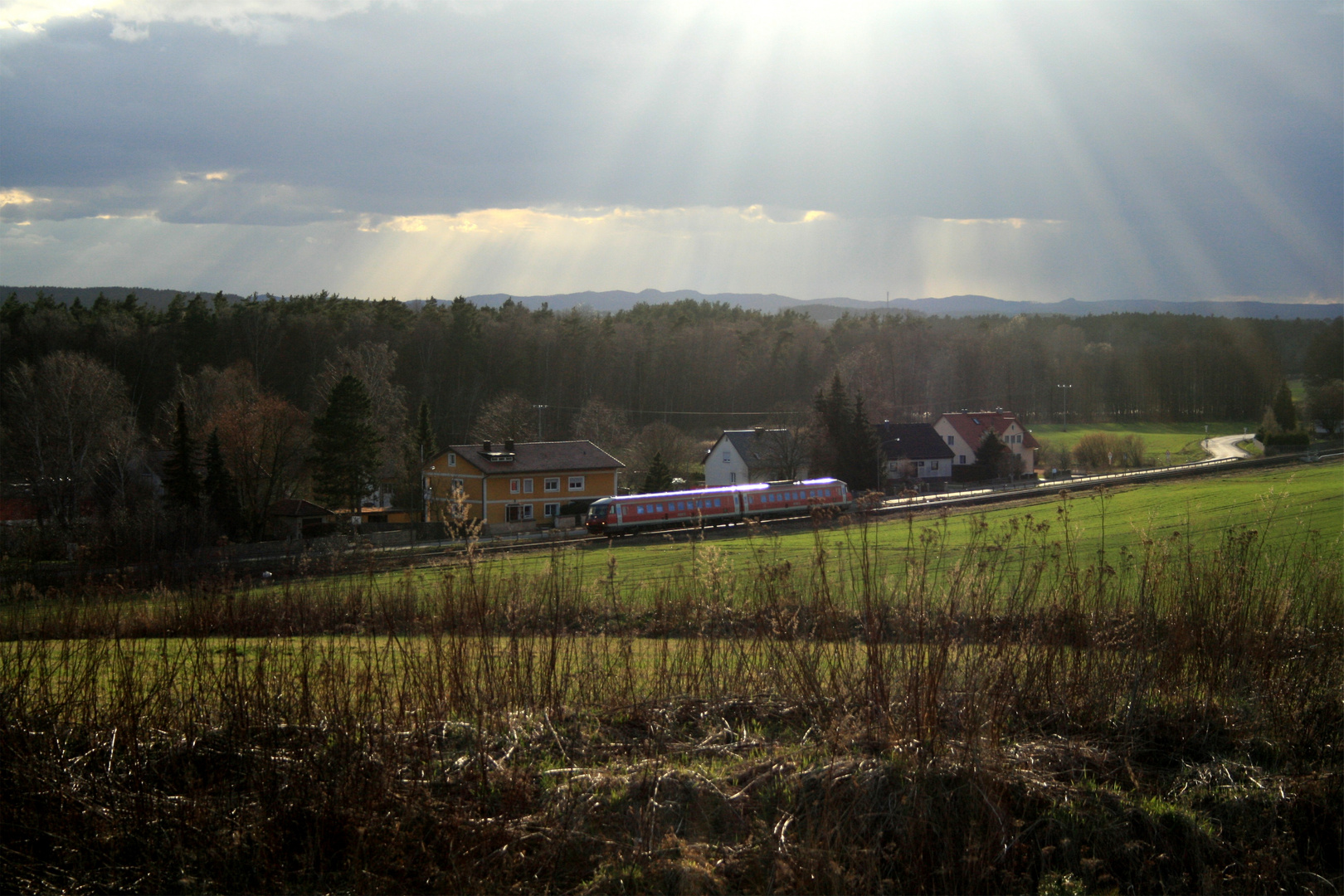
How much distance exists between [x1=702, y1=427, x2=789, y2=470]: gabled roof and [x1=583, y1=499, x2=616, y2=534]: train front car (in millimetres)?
18307

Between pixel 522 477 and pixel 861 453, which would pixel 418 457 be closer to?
pixel 522 477

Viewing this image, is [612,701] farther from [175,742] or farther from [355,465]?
[355,465]

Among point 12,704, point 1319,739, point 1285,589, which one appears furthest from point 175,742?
point 1285,589

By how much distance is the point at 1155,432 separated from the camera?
218 feet

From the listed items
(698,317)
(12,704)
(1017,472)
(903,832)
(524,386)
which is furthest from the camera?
(698,317)

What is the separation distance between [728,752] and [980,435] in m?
56.6

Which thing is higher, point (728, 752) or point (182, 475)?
point (728, 752)

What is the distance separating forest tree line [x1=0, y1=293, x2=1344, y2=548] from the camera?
168ft

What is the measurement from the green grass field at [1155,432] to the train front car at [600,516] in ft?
116

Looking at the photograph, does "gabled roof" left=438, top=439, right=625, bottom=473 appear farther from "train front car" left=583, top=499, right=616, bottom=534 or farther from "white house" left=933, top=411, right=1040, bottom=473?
"white house" left=933, top=411, right=1040, bottom=473

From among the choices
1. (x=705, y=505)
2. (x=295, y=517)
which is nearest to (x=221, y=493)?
(x=295, y=517)

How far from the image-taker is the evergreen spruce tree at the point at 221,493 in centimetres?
3659

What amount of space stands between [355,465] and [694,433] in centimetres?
3104

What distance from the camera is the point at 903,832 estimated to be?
14.6 feet
